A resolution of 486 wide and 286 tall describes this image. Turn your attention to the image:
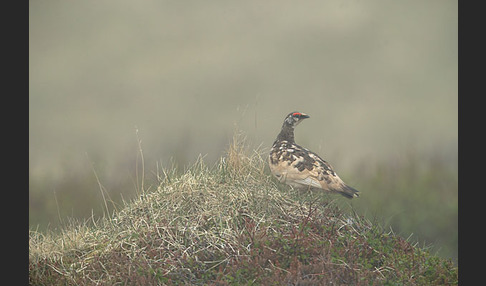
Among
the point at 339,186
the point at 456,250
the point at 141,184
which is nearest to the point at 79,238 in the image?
the point at 141,184

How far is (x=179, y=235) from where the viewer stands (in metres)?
5.78

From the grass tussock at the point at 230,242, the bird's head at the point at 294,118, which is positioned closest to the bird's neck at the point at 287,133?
the bird's head at the point at 294,118

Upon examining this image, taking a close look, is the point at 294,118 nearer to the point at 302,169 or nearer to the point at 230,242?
the point at 302,169

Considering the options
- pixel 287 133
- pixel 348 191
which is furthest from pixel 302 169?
pixel 287 133

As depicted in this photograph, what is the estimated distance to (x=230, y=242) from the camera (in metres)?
5.55

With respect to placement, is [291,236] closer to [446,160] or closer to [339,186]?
[339,186]

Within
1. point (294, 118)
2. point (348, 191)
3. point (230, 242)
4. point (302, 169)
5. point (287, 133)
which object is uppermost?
point (294, 118)

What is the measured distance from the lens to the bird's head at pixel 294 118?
267 inches

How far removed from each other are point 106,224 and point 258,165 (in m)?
1.80

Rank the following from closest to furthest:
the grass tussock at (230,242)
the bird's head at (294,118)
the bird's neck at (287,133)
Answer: the grass tussock at (230,242)
the bird's head at (294,118)
the bird's neck at (287,133)

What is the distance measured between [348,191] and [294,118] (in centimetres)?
112

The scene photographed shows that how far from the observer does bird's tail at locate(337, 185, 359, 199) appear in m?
6.18

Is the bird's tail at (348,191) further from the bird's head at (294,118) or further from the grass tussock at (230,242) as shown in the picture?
the bird's head at (294,118)

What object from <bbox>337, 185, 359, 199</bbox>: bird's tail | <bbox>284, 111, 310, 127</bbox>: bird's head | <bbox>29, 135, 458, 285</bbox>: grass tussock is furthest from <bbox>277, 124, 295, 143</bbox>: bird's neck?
<bbox>337, 185, 359, 199</bbox>: bird's tail
